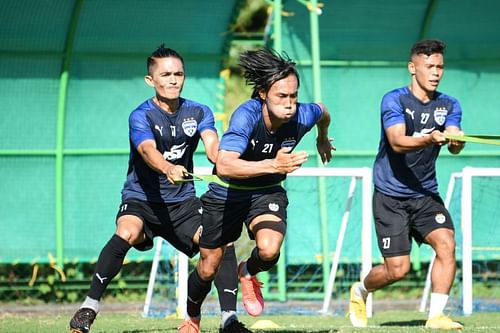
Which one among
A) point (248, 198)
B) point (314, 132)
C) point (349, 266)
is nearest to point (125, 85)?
point (314, 132)

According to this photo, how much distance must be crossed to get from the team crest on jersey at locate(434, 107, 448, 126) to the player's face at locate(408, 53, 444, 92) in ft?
0.65

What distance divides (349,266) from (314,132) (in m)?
1.74

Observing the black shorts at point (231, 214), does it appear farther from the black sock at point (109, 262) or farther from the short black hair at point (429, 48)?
the short black hair at point (429, 48)

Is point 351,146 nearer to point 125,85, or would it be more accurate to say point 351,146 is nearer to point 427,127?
point 125,85

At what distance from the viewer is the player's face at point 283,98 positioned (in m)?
7.23

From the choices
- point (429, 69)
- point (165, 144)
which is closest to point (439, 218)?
point (429, 69)

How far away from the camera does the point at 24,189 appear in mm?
12414

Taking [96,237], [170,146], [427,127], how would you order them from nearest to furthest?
[170,146]
[427,127]
[96,237]

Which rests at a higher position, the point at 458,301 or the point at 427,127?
the point at 427,127

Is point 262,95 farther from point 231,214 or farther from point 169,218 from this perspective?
point 169,218

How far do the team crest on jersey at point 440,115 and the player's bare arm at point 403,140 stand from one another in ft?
1.28

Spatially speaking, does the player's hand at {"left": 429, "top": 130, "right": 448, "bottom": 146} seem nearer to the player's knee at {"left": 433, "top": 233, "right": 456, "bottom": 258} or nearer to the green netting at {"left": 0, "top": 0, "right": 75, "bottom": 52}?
the player's knee at {"left": 433, "top": 233, "right": 456, "bottom": 258}

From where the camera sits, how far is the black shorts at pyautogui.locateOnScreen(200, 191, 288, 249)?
7.55 metres

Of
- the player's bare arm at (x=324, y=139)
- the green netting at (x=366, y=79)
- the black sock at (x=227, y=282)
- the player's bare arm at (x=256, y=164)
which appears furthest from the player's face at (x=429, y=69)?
the green netting at (x=366, y=79)
